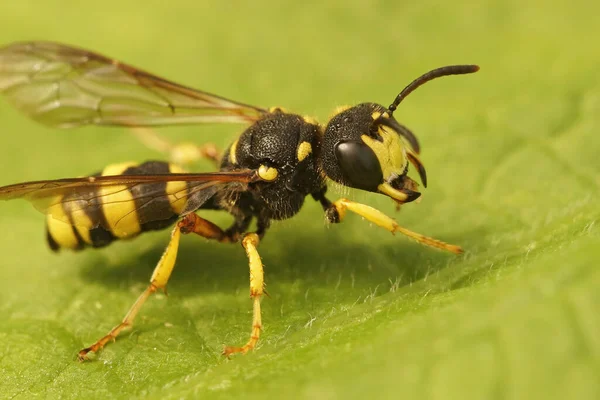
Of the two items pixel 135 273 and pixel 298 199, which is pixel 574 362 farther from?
pixel 135 273

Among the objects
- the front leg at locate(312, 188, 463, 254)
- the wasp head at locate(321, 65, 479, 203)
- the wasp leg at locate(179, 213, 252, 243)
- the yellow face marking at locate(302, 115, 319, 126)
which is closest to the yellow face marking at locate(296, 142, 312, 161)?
the wasp head at locate(321, 65, 479, 203)

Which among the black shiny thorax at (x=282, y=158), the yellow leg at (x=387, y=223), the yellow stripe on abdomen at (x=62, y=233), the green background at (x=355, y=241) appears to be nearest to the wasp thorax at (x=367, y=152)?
the yellow leg at (x=387, y=223)

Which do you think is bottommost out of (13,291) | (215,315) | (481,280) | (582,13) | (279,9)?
(13,291)

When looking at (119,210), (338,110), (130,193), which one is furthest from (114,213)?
(338,110)

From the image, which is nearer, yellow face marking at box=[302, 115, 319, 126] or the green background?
the green background

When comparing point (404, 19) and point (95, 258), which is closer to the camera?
point (95, 258)

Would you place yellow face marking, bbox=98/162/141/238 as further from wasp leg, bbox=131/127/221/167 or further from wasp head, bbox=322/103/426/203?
wasp head, bbox=322/103/426/203

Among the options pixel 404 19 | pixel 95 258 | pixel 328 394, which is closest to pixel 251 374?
pixel 328 394
